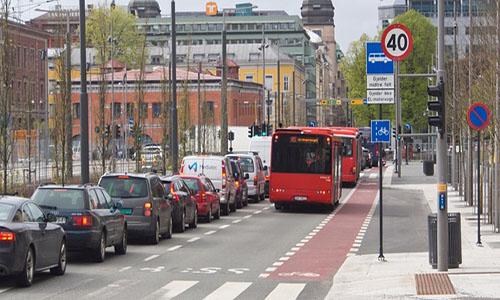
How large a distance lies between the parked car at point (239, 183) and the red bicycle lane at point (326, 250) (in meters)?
3.78

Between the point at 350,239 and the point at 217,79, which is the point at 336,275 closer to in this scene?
the point at 350,239

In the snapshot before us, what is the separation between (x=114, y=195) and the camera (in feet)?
94.3

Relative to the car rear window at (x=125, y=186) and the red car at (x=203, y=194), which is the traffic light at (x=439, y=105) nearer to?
the car rear window at (x=125, y=186)

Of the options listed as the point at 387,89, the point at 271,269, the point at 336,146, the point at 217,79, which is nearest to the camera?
the point at 271,269

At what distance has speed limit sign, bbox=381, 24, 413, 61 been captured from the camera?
76.0 feet

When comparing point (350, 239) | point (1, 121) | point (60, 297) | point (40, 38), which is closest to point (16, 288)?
point (60, 297)

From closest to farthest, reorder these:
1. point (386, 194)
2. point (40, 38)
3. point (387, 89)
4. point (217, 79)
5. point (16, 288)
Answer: point (16, 288) < point (387, 89) < point (386, 194) < point (40, 38) < point (217, 79)

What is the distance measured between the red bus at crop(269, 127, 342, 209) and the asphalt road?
276 inches

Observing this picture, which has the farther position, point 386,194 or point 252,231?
point 386,194

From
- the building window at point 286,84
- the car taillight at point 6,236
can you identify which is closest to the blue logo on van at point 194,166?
the car taillight at point 6,236

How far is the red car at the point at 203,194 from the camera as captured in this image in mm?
37219

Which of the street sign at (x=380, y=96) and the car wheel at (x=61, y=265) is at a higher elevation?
the street sign at (x=380, y=96)

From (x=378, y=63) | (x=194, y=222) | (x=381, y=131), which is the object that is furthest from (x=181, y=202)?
(x=378, y=63)

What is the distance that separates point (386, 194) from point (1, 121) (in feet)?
95.9
